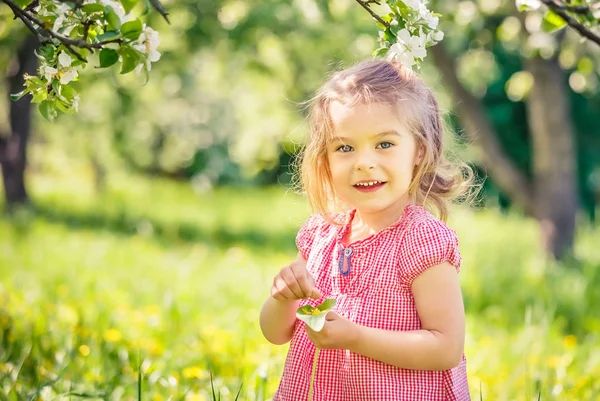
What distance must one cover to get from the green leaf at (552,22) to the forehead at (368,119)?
1.25 feet

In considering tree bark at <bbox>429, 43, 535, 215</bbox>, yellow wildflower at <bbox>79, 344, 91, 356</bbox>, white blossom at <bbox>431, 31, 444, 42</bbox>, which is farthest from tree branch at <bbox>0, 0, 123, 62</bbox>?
tree bark at <bbox>429, 43, 535, 215</bbox>

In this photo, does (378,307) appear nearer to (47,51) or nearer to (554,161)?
(47,51)

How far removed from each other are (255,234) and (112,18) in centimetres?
718

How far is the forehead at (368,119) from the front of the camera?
177 centimetres

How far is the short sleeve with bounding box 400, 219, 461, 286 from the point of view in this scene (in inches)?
66.9

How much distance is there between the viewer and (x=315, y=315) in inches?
56.5

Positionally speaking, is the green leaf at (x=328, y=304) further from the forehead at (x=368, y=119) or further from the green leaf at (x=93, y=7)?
the green leaf at (x=93, y=7)

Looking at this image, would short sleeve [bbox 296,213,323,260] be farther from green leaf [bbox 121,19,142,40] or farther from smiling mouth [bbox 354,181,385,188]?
green leaf [bbox 121,19,142,40]

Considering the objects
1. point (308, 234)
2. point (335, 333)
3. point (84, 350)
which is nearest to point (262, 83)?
point (84, 350)

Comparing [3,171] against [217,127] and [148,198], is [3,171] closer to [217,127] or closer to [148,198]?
[148,198]

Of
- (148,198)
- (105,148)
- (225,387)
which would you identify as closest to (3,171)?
(148,198)

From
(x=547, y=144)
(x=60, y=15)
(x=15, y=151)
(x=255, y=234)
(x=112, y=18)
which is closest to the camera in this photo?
(x=112, y=18)

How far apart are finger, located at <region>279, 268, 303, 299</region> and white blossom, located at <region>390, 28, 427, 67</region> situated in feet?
1.80

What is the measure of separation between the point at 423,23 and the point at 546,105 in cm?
418
